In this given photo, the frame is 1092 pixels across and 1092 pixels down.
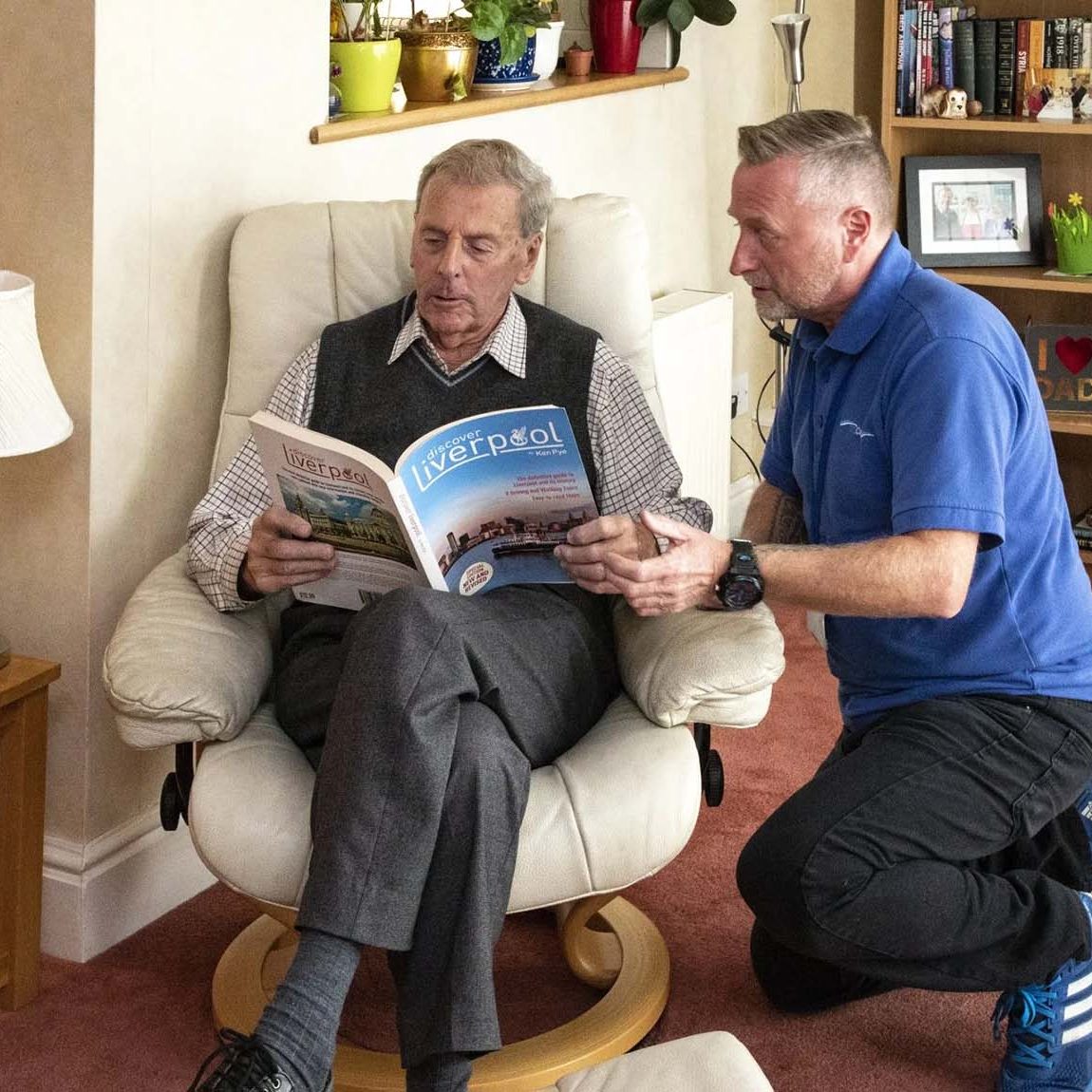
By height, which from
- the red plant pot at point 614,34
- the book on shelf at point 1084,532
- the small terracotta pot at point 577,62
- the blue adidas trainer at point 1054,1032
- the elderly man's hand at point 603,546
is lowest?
the blue adidas trainer at point 1054,1032

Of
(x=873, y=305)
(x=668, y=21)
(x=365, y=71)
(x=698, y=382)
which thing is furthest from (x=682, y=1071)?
(x=668, y=21)

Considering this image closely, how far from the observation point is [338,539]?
1917 millimetres

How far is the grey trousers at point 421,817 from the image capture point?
1694 millimetres

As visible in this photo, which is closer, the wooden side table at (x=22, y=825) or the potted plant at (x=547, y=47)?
the wooden side table at (x=22, y=825)

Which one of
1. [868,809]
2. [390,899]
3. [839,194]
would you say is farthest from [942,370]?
[390,899]

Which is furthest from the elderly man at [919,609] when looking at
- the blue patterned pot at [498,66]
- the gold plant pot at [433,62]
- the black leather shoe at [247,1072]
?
the blue patterned pot at [498,66]

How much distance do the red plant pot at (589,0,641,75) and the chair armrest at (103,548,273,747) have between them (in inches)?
67.2

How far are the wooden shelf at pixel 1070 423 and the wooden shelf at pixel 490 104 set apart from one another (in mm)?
1117

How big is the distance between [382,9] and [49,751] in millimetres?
1360

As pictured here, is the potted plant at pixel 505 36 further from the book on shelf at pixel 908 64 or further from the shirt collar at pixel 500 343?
the book on shelf at pixel 908 64

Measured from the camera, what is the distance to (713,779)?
1.97 meters

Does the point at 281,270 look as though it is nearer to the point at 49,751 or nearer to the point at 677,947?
the point at 49,751

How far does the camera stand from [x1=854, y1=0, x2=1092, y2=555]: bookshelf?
3.67m

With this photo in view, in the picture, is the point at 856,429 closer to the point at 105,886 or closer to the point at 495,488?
the point at 495,488
